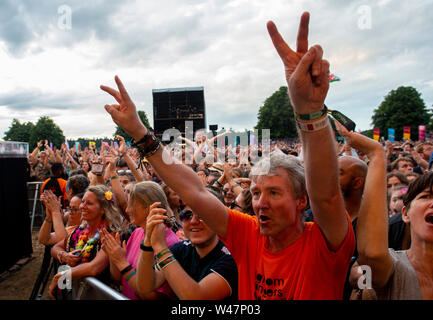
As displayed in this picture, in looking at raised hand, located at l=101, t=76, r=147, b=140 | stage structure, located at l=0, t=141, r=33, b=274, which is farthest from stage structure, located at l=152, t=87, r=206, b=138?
raised hand, located at l=101, t=76, r=147, b=140

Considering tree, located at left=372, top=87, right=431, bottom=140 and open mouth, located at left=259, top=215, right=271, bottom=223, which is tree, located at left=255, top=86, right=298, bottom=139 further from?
open mouth, located at left=259, top=215, right=271, bottom=223

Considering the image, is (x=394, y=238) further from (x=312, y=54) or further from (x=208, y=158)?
(x=208, y=158)

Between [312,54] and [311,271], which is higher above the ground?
[312,54]

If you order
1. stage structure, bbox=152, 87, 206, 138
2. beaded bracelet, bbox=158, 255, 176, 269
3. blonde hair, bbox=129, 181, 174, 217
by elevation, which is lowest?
beaded bracelet, bbox=158, 255, 176, 269

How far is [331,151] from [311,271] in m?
0.59

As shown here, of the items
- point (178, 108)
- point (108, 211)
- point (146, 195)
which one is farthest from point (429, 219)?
point (178, 108)

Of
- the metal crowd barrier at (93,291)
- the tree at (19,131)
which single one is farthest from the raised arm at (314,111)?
the tree at (19,131)

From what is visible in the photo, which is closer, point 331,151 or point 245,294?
point 331,151

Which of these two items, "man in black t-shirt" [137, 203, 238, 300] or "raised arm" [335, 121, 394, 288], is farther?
"man in black t-shirt" [137, 203, 238, 300]

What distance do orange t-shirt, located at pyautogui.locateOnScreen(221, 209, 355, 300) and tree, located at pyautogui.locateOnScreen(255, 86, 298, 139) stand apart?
45413mm

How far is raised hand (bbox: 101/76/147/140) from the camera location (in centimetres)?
147

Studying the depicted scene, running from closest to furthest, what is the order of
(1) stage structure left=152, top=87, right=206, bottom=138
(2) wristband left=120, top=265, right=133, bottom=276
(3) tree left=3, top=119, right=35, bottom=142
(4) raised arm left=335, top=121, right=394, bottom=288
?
(4) raised arm left=335, top=121, right=394, bottom=288 < (2) wristband left=120, top=265, right=133, bottom=276 < (1) stage structure left=152, top=87, right=206, bottom=138 < (3) tree left=3, top=119, right=35, bottom=142

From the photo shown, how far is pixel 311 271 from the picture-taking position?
1.30m
